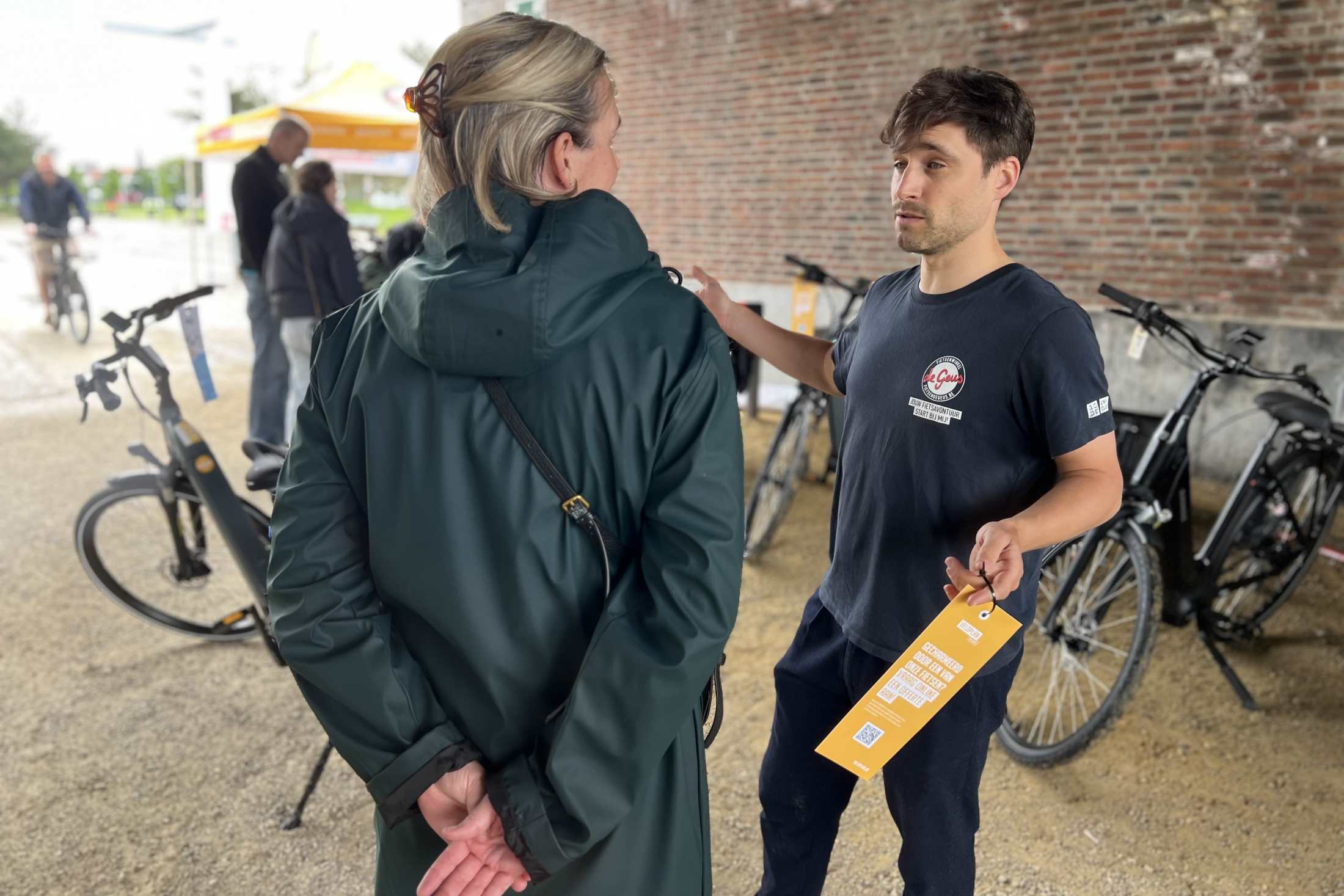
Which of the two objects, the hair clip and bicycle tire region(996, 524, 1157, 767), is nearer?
the hair clip

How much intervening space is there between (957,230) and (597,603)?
0.89m

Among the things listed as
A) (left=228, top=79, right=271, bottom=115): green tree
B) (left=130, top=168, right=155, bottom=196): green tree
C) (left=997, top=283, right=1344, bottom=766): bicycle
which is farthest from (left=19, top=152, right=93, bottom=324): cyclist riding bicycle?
(left=130, top=168, right=155, bottom=196): green tree

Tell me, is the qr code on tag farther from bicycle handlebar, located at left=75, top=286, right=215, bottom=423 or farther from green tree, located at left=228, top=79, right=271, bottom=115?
green tree, located at left=228, top=79, right=271, bottom=115

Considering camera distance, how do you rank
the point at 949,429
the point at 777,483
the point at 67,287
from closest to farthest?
the point at 949,429 < the point at 777,483 < the point at 67,287

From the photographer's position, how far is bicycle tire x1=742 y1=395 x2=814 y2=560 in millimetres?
4387

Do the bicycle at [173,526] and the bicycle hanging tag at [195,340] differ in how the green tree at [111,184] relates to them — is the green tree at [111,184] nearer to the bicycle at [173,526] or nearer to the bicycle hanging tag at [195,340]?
the bicycle at [173,526]

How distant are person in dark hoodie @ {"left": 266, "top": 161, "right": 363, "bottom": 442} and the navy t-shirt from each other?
13.4ft

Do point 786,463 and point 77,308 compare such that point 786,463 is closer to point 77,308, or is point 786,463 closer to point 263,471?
point 263,471

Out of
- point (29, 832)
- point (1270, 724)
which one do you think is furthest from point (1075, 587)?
point (29, 832)

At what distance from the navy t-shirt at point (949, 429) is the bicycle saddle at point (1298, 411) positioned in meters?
2.14

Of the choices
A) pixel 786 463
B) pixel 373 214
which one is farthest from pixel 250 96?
pixel 786 463

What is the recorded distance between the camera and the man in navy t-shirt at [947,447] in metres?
1.42

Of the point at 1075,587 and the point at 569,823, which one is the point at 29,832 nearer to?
the point at 569,823

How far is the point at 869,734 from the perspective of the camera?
140cm
